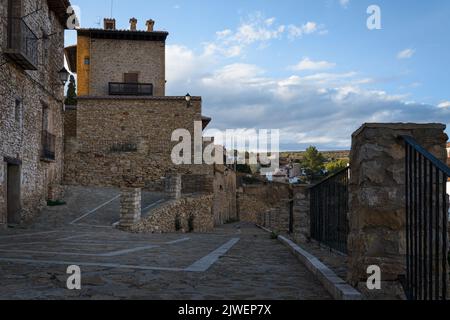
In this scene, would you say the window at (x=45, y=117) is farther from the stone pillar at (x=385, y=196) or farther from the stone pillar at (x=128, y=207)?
the stone pillar at (x=385, y=196)

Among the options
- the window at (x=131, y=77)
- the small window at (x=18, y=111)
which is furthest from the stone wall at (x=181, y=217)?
the window at (x=131, y=77)

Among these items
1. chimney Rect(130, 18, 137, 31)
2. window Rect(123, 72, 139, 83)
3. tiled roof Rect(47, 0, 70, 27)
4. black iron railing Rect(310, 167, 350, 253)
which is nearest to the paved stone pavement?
black iron railing Rect(310, 167, 350, 253)

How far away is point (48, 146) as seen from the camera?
21.0m

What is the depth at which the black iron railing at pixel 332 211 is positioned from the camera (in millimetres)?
7805

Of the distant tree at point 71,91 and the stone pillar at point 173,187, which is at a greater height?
the distant tree at point 71,91

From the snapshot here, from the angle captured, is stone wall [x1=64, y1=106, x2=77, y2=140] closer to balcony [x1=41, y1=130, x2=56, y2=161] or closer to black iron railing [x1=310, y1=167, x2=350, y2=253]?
balcony [x1=41, y1=130, x2=56, y2=161]

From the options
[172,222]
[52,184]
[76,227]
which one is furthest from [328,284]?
[52,184]

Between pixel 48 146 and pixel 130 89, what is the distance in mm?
15130

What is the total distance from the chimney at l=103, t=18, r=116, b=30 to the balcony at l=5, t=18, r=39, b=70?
20523 millimetres

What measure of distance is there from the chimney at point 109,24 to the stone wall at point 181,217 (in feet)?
56.2

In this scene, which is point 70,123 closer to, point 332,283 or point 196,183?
point 196,183

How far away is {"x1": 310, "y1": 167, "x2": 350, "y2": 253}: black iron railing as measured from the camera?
25.6 ft

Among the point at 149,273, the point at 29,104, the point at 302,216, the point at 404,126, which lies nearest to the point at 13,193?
the point at 29,104
